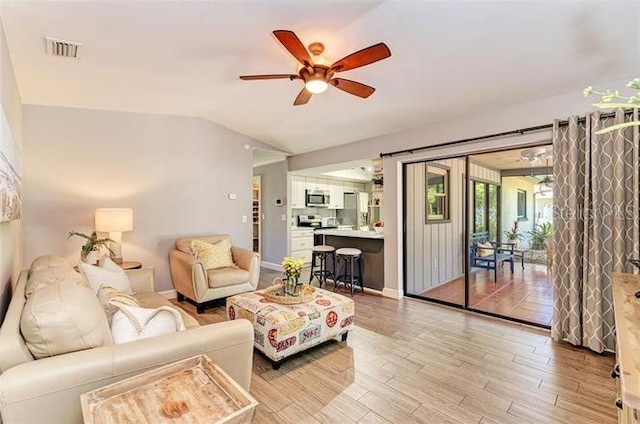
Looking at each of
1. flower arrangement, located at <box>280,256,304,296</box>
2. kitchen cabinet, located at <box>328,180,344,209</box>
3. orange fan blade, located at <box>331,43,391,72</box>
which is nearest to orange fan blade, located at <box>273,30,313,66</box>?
orange fan blade, located at <box>331,43,391,72</box>

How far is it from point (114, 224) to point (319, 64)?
117 inches

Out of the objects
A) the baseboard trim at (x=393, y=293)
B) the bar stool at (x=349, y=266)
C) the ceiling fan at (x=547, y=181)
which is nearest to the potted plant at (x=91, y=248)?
the bar stool at (x=349, y=266)

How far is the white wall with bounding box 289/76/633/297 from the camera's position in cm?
302

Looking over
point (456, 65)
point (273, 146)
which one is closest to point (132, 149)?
point (273, 146)

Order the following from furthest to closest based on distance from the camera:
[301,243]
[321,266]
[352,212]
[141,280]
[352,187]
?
1. [352,187]
2. [352,212]
3. [301,243]
4. [321,266]
5. [141,280]

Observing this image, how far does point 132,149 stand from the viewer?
162 inches

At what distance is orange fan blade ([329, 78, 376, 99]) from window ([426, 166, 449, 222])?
2.52m

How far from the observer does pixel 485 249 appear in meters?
4.77

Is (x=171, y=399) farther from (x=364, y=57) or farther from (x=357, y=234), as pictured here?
(x=357, y=234)

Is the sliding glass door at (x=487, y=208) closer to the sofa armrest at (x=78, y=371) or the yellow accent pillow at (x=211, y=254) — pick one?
the yellow accent pillow at (x=211, y=254)

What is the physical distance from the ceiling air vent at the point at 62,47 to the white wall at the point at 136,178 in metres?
1.58

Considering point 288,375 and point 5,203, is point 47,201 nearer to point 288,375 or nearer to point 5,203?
point 5,203

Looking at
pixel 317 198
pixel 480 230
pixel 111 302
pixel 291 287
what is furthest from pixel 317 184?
pixel 111 302

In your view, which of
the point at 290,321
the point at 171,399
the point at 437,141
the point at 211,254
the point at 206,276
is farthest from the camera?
the point at 211,254
